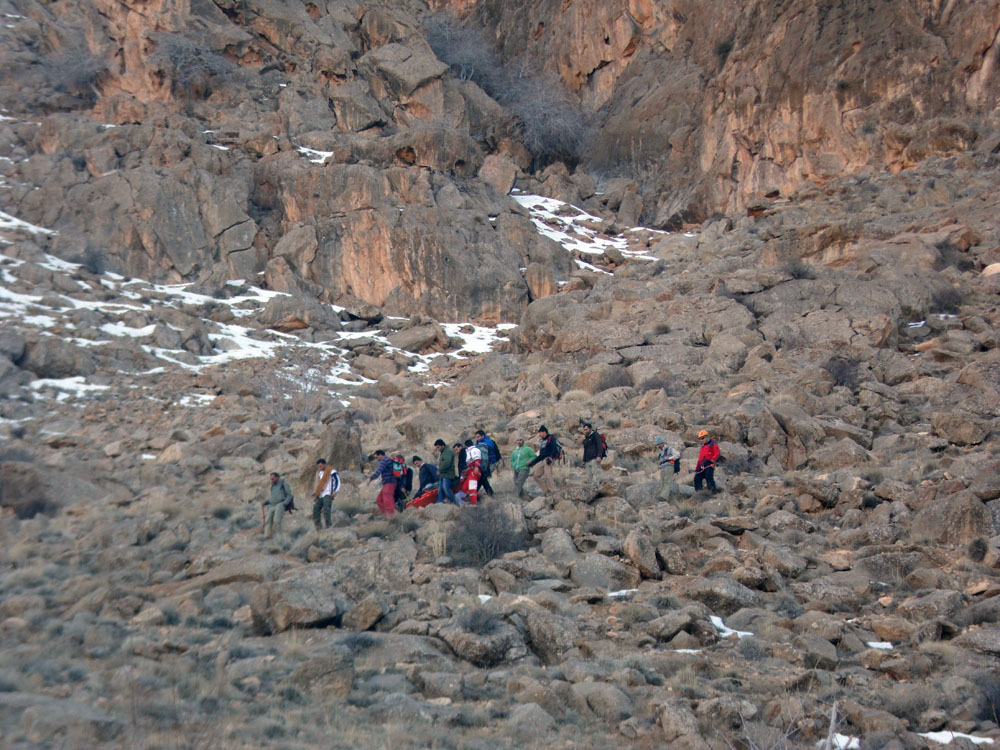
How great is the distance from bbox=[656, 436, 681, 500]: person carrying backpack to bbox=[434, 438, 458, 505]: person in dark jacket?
125 inches

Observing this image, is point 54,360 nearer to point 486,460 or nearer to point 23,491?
point 23,491

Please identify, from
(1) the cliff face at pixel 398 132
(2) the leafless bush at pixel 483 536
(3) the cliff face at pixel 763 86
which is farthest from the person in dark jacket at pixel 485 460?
(3) the cliff face at pixel 763 86

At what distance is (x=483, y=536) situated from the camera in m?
10.2

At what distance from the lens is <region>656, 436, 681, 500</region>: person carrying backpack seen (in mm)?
11961

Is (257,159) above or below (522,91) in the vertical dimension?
below

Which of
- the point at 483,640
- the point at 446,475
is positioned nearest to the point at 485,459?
the point at 446,475

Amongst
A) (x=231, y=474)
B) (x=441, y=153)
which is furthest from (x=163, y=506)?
(x=441, y=153)

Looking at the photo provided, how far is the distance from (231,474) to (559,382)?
843 centimetres

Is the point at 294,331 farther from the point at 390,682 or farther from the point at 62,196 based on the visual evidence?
the point at 390,682

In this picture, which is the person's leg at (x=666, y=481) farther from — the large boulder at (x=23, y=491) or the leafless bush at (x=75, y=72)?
the leafless bush at (x=75, y=72)

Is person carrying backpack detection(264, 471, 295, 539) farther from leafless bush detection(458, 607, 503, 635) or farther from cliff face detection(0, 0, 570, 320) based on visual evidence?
cliff face detection(0, 0, 570, 320)

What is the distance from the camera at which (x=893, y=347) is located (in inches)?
731

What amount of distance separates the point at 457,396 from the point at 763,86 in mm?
24778

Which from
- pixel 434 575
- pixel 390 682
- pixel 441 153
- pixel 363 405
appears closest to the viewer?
pixel 390 682
